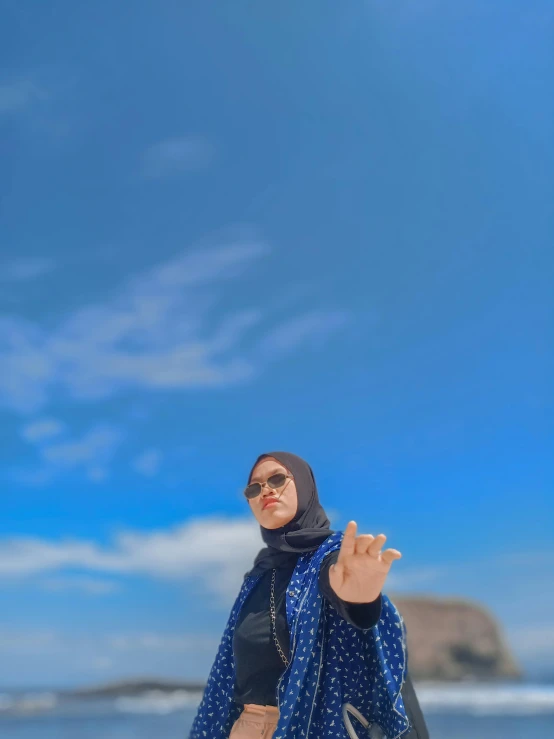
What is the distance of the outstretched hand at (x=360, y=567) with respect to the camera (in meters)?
3.09

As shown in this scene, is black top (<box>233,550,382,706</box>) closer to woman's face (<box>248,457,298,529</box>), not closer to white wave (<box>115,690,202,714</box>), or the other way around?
woman's face (<box>248,457,298,529</box>)

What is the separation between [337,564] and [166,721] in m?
26.2

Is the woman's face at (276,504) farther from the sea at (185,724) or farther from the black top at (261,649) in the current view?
the sea at (185,724)

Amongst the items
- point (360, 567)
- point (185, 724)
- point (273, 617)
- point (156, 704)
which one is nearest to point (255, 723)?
point (273, 617)

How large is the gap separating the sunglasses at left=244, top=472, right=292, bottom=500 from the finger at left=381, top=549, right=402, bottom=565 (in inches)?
42.6

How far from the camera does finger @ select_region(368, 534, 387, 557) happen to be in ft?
10.1

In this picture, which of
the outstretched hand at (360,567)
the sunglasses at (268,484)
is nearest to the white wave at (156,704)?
the sunglasses at (268,484)

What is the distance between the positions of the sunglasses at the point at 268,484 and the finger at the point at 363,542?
0.99 meters

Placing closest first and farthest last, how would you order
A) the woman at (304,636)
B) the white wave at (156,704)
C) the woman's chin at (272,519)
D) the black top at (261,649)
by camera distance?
the woman at (304,636) < the black top at (261,649) < the woman's chin at (272,519) < the white wave at (156,704)

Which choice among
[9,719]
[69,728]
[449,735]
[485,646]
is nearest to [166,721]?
[69,728]

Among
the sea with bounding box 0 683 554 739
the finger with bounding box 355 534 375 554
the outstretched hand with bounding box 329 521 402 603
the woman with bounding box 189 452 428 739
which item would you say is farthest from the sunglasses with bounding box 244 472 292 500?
the sea with bounding box 0 683 554 739

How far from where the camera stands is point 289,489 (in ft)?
13.3

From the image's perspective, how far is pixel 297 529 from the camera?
4004mm

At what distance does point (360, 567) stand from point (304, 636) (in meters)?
0.55
